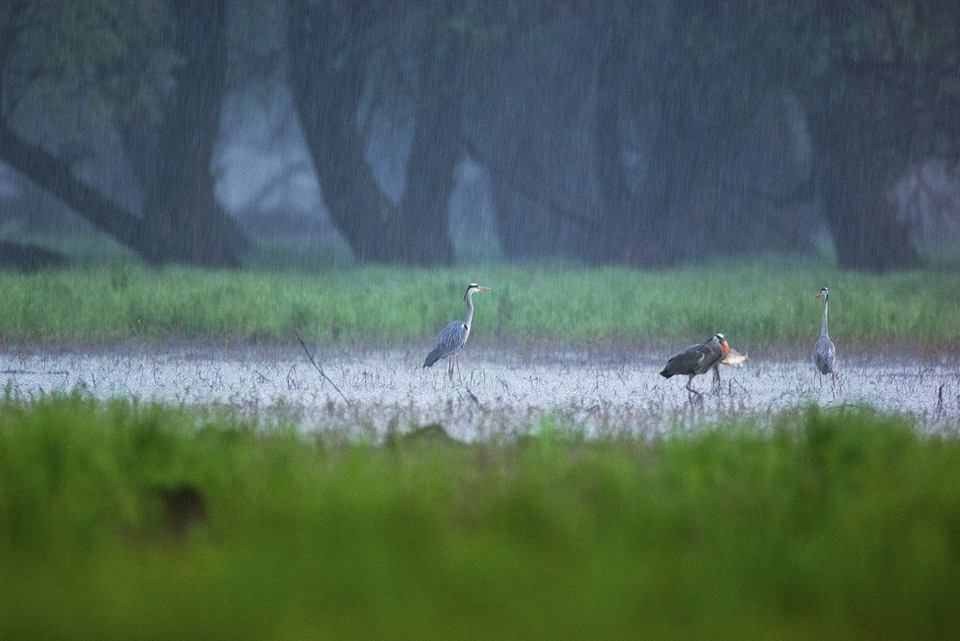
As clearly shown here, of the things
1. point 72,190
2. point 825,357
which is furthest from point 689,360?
point 72,190

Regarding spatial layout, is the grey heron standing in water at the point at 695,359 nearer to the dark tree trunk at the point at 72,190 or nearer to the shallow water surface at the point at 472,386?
the shallow water surface at the point at 472,386

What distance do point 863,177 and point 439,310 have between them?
12.4 m

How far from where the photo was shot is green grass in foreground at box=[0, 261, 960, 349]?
13.1 meters

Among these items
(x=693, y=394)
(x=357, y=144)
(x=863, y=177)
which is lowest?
(x=693, y=394)

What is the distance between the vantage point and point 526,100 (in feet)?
98.8

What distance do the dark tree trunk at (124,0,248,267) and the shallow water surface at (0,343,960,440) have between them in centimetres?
1045

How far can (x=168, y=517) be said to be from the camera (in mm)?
5418

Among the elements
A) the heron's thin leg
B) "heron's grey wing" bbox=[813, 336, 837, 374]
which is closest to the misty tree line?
the heron's thin leg

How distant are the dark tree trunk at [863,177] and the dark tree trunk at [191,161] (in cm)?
1000

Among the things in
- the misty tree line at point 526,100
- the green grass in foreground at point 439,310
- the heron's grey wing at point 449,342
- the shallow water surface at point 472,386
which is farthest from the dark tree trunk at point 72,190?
the heron's grey wing at point 449,342

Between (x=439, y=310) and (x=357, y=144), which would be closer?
(x=439, y=310)

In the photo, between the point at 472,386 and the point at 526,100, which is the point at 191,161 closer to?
the point at 526,100

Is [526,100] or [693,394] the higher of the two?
[526,100]

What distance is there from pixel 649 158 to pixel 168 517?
2247cm
